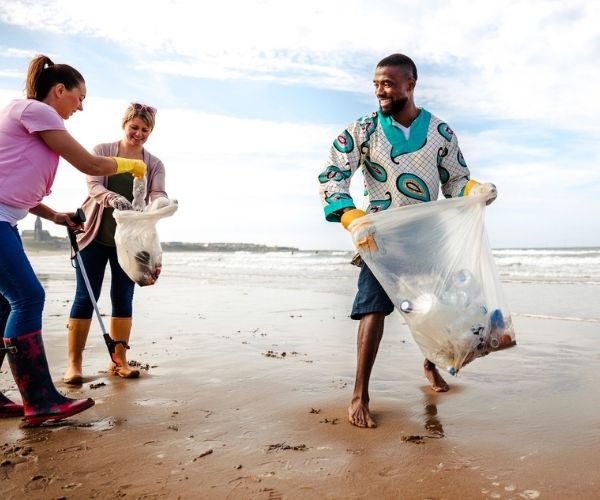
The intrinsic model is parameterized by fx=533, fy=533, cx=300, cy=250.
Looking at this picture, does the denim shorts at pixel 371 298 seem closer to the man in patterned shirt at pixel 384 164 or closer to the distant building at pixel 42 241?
the man in patterned shirt at pixel 384 164

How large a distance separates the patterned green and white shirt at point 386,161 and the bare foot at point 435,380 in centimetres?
107

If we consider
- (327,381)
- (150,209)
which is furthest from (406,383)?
(150,209)

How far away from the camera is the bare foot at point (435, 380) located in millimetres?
3069

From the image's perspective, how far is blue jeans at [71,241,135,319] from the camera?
339 cm

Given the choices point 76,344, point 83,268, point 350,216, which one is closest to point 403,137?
point 350,216

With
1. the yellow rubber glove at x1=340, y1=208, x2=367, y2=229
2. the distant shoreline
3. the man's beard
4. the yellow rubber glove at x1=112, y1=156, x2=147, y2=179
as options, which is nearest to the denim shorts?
the yellow rubber glove at x1=340, y1=208, x2=367, y2=229

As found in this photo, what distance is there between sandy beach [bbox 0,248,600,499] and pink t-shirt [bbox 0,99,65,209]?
3.57ft

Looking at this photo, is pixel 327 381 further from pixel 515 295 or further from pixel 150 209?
pixel 515 295

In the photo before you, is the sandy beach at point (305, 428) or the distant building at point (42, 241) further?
the distant building at point (42, 241)

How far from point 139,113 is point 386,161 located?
171 cm

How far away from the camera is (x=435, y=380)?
123 inches

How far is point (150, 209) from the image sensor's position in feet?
10.7

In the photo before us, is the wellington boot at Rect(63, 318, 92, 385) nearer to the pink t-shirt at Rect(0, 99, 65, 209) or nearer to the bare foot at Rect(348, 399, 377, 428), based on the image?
the pink t-shirt at Rect(0, 99, 65, 209)

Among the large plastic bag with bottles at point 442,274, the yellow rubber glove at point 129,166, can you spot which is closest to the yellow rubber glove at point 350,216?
the large plastic bag with bottles at point 442,274
